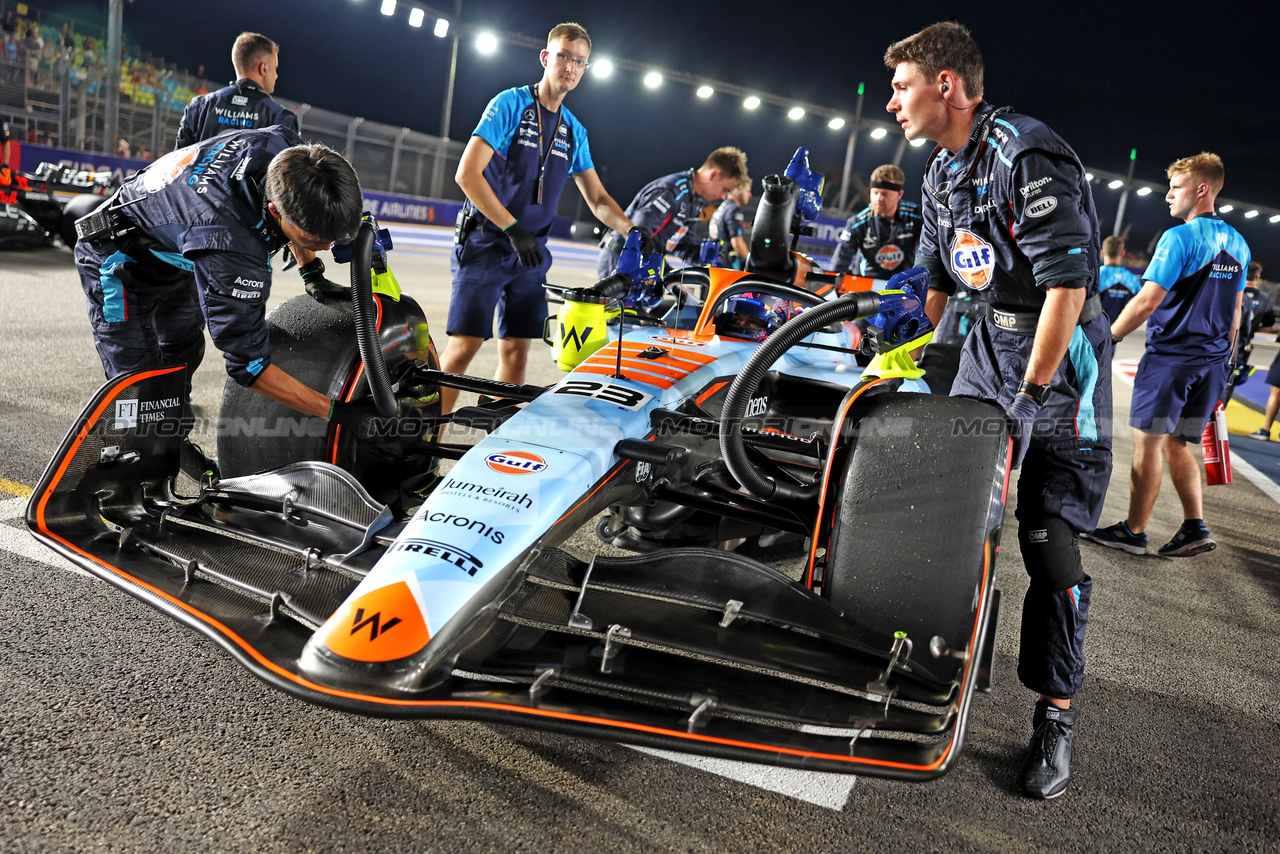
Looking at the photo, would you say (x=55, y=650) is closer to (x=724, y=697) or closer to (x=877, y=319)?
(x=724, y=697)

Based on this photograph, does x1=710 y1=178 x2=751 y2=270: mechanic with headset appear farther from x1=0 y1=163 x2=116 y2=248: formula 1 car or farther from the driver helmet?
x1=0 y1=163 x2=116 y2=248: formula 1 car

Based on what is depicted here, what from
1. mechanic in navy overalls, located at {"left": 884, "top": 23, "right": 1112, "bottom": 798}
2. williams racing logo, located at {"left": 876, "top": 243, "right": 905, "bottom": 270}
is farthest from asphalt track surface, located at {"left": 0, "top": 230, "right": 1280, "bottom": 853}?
williams racing logo, located at {"left": 876, "top": 243, "right": 905, "bottom": 270}

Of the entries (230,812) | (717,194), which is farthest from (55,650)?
(717,194)

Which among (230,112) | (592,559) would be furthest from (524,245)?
(230,112)

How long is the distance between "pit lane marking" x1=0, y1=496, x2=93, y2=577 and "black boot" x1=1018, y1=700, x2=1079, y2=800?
9.24ft

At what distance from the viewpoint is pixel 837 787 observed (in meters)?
2.04

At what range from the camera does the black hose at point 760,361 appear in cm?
204

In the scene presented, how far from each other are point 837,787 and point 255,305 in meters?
2.11

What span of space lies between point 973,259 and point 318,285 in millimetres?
2262

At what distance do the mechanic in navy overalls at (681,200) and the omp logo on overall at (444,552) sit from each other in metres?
4.39

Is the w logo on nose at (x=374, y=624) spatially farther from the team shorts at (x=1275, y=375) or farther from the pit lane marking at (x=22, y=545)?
the team shorts at (x=1275, y=375)

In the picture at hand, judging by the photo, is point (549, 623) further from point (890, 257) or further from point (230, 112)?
point (890, 257)

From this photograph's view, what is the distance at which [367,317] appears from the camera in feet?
8.33

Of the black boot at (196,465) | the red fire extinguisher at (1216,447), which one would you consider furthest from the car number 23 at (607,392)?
the red fire extinguisher at (1216,447)
